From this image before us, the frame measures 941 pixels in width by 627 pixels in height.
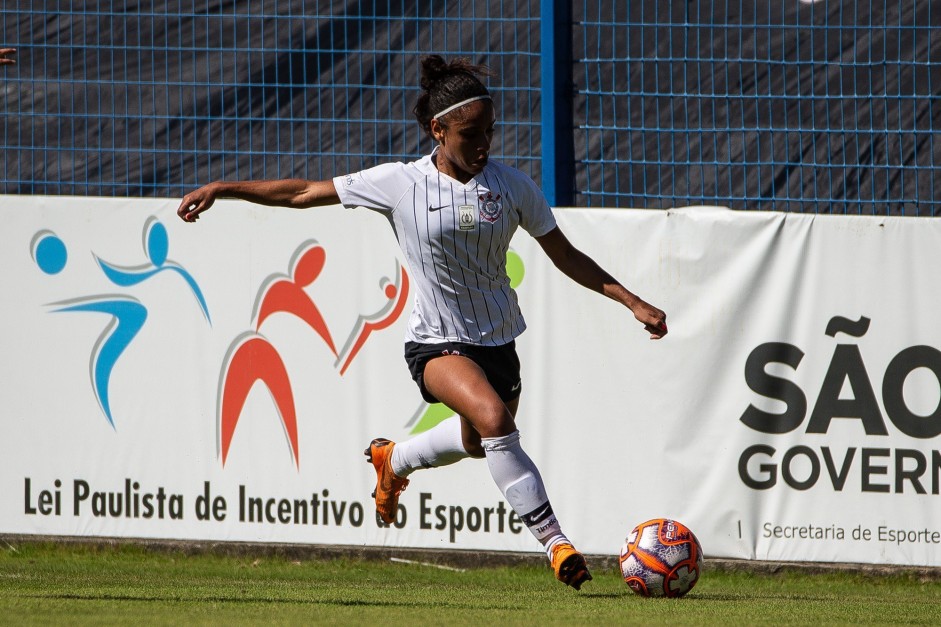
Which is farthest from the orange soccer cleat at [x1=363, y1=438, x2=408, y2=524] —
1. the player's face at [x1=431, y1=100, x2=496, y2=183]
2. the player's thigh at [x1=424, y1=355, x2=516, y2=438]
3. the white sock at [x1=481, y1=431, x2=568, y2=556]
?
the player's face at [x1=431, y1=100, x2=496, y2=183]

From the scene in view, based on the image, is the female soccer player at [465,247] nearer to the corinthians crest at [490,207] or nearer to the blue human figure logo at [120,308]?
the corinthians crest at [490,207]

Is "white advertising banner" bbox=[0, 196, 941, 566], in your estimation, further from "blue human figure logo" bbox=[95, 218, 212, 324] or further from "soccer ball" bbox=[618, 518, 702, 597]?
"soccer ball" bbox=[618, 518, 702, 597]

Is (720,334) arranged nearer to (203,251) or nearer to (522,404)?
(522,404)

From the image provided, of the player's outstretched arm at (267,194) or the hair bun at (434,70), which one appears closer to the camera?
the player's outstretched arm at (267,194)

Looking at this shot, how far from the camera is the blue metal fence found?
7.95 metres

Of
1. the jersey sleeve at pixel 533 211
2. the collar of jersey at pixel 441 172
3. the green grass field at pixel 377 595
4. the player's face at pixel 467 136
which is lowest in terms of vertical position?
the green grass field at pixel 377 595

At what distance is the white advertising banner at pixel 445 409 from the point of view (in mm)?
7270

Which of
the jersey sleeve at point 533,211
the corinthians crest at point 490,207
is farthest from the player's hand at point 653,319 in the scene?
the corinthians crest at point 490,207

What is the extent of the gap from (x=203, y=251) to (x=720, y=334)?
2.82m

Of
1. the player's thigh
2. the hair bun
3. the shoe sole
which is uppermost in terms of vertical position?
the hair bun

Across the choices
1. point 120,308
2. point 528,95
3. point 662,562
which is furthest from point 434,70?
point 120,308

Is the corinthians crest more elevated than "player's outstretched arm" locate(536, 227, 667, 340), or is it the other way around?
the corinthians crest

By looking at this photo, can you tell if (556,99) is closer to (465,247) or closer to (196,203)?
(465,247)

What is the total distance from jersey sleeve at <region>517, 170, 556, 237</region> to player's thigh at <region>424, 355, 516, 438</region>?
65 cm
